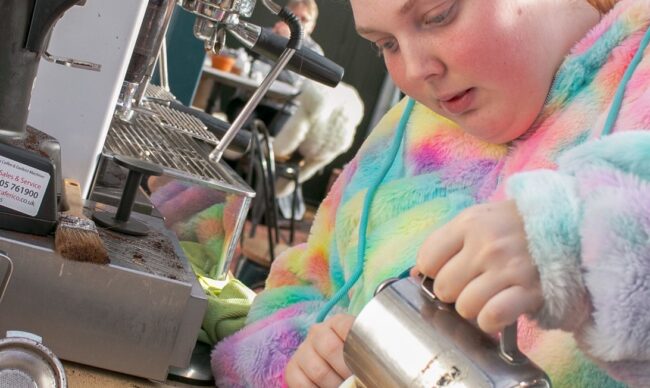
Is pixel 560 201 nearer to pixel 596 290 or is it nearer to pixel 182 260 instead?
pixel 596 290

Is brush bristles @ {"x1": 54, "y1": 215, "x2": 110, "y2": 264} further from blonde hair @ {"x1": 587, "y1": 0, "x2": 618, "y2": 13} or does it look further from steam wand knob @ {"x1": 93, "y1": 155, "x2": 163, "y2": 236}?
blonde hair @ {"x1": 587, "y1": 0, "x2": 618, "y2": 13}

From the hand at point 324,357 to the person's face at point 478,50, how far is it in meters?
0.21

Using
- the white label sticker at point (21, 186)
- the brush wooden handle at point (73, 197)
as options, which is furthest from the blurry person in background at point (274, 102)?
the white label sticker at point (21, 186)

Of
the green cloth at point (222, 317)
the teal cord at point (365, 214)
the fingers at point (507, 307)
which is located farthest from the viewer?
the green cloth at point (222, 317)

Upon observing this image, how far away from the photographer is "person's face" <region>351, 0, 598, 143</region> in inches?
29.8

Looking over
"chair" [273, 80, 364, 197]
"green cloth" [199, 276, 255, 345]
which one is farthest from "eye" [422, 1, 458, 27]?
"chair" [273, 80, 364, 197]

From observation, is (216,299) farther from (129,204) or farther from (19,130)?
(19,130)

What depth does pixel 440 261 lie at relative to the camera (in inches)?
19.6

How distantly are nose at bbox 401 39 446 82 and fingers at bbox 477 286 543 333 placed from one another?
12.9 inches

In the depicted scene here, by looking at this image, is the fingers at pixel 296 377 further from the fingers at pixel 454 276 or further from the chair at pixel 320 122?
the chair at pixel 320 122

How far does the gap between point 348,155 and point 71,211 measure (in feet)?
26.0

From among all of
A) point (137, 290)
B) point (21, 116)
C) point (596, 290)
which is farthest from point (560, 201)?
point (21, 116)

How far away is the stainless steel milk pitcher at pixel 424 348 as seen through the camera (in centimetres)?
50

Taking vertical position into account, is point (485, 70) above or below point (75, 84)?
above
